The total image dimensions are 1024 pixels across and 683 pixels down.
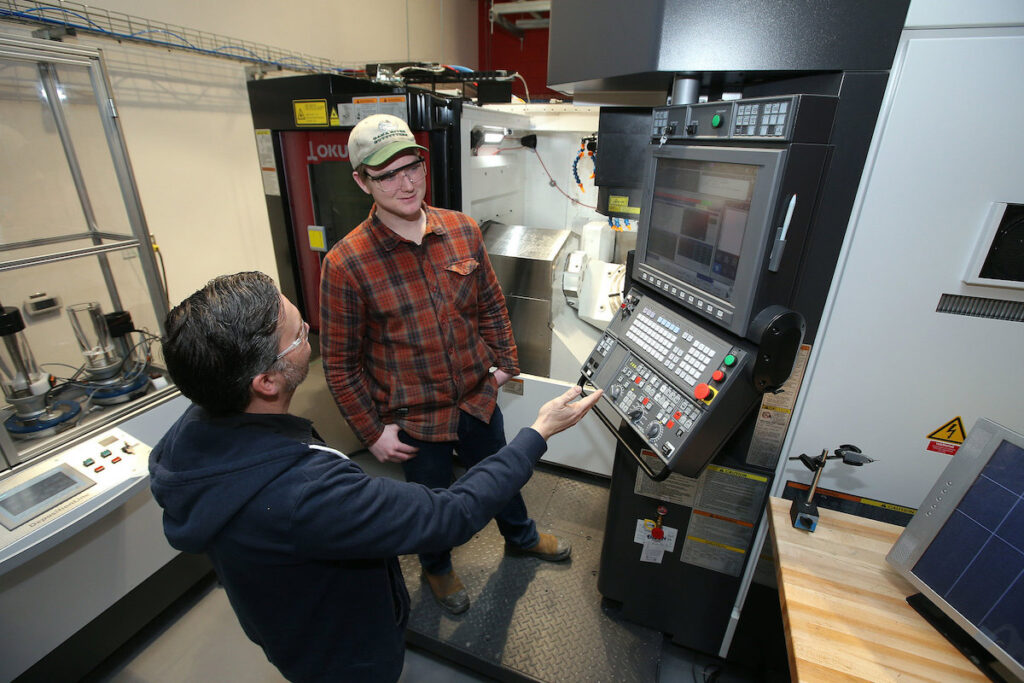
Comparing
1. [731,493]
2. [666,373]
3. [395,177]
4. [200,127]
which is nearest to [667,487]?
[731,493]

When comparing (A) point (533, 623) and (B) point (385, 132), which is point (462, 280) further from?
(A) point (533, 623)

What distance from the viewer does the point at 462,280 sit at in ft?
4.59

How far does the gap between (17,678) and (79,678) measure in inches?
8.7

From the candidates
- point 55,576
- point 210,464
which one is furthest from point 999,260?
point 55,576

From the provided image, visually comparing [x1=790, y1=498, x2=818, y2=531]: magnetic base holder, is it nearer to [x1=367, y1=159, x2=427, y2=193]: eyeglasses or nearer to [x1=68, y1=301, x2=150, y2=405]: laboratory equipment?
[x1=367, y1=159, x2=427, y2=193]: eyeglasses

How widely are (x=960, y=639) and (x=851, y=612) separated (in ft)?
0.54

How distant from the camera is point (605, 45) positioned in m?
1.05

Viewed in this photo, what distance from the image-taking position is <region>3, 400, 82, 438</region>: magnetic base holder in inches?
54.6

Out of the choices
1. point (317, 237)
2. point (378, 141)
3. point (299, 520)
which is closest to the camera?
point (299, 520)

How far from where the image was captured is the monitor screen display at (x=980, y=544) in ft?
2.45

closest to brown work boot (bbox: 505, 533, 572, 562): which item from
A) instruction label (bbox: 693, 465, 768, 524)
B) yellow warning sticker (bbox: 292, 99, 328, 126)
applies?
instruction label (bbox: 693, 465, 768, 524)

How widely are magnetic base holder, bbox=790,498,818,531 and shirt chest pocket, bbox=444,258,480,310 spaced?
40.0 inches

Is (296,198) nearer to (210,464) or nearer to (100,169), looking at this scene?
(100,169)

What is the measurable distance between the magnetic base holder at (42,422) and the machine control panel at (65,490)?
11 centimetres
